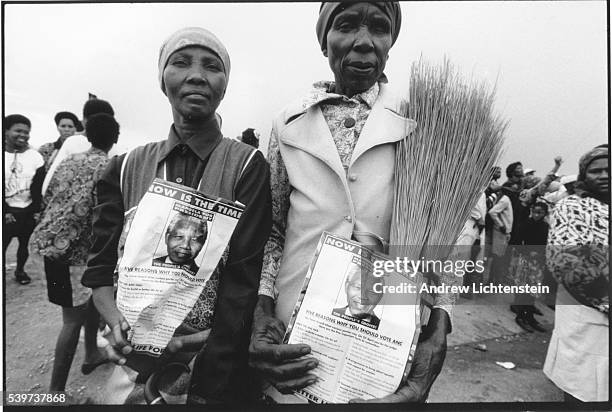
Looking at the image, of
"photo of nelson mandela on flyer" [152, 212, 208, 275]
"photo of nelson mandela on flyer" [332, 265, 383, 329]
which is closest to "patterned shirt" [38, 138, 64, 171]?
"photo of nelson mandela on flyer" [152, 212, 208, 275]

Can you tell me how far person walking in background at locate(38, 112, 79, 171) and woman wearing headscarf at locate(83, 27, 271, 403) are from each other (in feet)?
1.10

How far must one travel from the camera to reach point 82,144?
1738 mm

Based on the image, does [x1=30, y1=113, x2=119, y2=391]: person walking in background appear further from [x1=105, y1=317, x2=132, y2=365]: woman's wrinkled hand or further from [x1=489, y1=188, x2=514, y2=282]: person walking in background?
[x1=489, y1=188, x2=514, y2=282]: person walking in background

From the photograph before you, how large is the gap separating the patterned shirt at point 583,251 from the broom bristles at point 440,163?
527mm

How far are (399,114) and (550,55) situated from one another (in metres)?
0.75

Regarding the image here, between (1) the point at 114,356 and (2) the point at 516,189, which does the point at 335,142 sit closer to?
(2) the point at 516,189

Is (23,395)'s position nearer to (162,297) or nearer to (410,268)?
(162,297)

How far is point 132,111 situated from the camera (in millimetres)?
1642

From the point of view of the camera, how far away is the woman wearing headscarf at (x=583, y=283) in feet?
5.60

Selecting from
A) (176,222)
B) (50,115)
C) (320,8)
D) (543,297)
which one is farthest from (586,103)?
(50,115)

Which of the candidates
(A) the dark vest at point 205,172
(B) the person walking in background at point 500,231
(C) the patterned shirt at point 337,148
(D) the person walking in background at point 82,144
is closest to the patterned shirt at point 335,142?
(C) the patterned shirt at point 337,148

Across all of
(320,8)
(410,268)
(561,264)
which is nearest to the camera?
(410,268)

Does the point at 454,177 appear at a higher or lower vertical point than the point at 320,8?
lower

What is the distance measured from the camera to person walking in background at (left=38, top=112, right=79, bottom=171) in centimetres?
163
